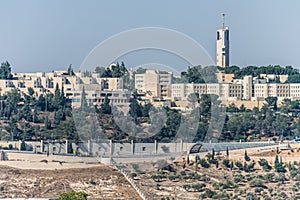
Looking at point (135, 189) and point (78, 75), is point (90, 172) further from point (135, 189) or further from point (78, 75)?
point (78, 75)

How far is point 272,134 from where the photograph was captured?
32.3 metres

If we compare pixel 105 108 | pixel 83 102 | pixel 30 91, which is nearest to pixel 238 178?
pixel 105 108

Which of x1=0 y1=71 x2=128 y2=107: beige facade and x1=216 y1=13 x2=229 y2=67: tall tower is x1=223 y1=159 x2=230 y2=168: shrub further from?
x1=216 y1=13 x2=229 y2=67: tall tower

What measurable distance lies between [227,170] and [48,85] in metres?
11.0

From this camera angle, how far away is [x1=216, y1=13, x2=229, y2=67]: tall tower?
42594mm

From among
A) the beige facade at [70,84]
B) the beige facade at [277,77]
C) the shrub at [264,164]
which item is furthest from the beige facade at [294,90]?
the shrub at [264,164]

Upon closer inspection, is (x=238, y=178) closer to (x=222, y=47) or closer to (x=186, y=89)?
(x=186, y=89)

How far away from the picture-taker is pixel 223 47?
4312 cm

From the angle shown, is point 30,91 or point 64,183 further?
point 30,91

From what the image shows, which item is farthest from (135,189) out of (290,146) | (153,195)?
(290,146)

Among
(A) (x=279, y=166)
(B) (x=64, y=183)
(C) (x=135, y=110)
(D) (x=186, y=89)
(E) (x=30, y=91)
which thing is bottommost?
(B) (x=64, y=183)

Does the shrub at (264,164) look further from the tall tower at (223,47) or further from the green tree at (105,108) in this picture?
the tall tower at (223,47)

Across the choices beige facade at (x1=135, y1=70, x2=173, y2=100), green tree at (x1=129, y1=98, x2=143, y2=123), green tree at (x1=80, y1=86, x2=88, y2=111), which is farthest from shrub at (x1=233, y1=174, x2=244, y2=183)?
beige facade at (x1=135, y1=70, x2=173, y2=100)

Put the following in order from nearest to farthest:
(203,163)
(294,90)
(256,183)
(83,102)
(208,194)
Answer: (208,194) → (256,183) → (203,163) → (83,102) → (294,90)
